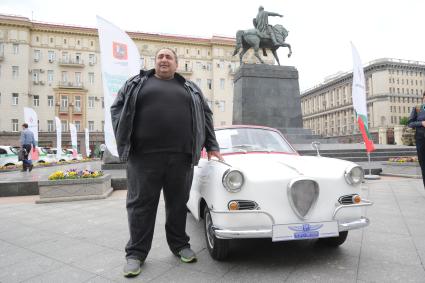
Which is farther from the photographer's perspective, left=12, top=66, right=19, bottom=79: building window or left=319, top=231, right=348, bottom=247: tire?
left=12, top=66, right=19, bottom=79: building window

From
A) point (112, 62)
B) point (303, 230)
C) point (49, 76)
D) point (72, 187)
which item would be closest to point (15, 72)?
point (49, 76)

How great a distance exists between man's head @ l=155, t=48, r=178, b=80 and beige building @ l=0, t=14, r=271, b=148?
50.3 m

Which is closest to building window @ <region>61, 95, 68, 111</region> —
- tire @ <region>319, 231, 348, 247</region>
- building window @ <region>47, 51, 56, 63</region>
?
building window @ <region>47, 51, 56, 63</region>

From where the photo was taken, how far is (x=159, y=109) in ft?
9.65

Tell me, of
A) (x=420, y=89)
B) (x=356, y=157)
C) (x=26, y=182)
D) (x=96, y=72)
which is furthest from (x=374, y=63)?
(x=26, y=182)

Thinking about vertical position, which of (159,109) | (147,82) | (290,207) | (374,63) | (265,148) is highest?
(374,63)

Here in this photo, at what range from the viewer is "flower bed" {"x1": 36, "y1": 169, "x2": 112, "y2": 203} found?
6691mm

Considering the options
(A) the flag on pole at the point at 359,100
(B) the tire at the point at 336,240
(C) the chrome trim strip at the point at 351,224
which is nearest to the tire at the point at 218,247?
(C) the chrome trim strip at the point at 351,224

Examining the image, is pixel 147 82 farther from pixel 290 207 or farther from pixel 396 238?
pixel 396 238

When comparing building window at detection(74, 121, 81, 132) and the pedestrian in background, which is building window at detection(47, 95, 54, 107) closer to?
building window at detection(74, 121, 81, 132)

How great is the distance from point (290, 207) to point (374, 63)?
324 ft

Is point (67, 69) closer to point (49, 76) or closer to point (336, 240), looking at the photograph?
point (49, 76)

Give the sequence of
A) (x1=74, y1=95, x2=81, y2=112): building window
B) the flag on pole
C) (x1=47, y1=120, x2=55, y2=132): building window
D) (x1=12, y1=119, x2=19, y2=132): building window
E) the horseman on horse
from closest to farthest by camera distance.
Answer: the flag on pole → the horseman on horse → (x1=12, y1=119, x2=19, y2=132): building window → (x1=47, y1=120, x2=55, y2=132): building window → (x1=74, y1=95, x2=81, y2=112): building window

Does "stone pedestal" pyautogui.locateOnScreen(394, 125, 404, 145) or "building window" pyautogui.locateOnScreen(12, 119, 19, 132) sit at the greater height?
"building window" pyautogui.locateOnScreen(12, 119, 19, 132)
